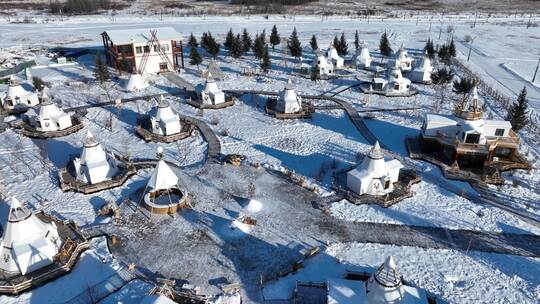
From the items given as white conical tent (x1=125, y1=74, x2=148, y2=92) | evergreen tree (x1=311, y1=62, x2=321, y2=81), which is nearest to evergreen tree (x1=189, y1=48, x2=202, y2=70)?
white conical tent (x1=125, y1=74, x2=148, y2=92)

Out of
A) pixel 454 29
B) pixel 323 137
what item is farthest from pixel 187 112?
pixel 454 29

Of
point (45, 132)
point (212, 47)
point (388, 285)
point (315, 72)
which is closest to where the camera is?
point (388, 285)

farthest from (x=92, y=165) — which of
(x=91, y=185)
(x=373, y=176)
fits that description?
(x=373, y=176)

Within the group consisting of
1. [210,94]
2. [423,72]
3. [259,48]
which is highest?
[259,48]

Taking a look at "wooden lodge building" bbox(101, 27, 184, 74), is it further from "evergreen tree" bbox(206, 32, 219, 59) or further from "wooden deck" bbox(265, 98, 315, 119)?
"wooden deck" bbox(265, 98, 315, 119)

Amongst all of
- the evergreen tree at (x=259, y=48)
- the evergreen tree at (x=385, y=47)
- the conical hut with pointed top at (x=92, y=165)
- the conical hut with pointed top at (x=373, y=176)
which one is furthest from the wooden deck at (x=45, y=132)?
the evergreen tree at (x=385, y=47)

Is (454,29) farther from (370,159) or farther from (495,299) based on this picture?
(495,299)

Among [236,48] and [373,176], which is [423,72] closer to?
Result: [236,48]

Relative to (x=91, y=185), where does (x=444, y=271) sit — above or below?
below
